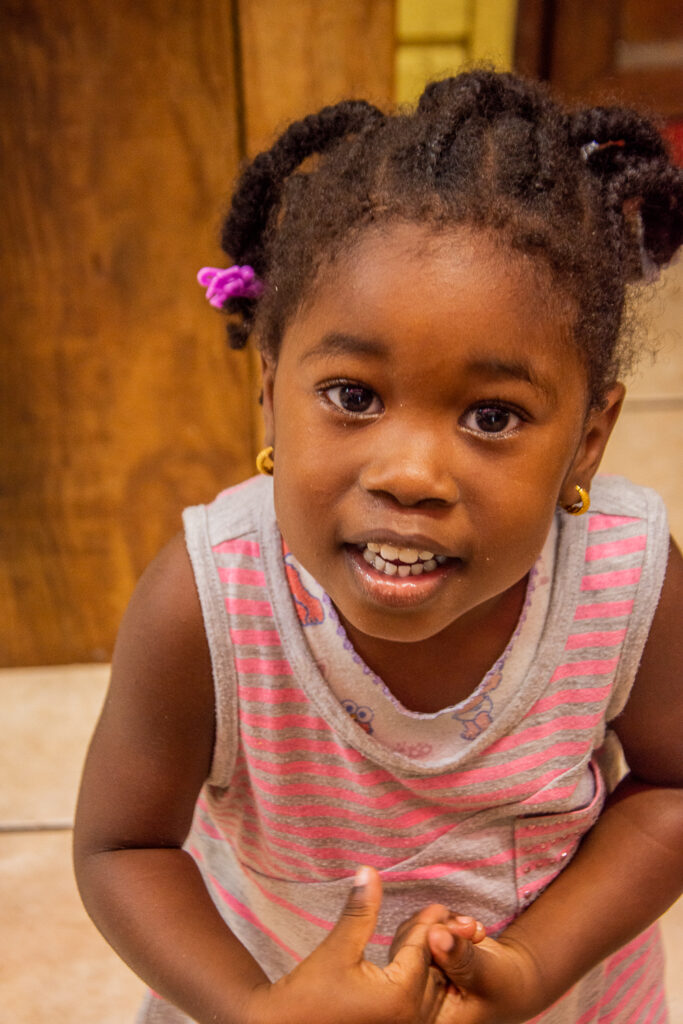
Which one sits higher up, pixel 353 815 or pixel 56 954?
pixel 353 815

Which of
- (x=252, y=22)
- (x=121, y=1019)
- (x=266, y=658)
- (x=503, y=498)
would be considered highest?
(x=252, y=22)

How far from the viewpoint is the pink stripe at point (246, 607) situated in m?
0.65

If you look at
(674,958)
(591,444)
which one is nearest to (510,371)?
(591,444)

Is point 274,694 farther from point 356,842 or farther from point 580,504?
point 580,504

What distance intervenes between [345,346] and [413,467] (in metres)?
0.07

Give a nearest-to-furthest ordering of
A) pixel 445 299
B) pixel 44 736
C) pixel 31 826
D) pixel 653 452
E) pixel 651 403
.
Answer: pixel 445 299
pixel 31 826
pixel 44 736
pixel 653 452
pixel 651 403

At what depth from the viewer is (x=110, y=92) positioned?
2.99 ft

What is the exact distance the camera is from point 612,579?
682mm

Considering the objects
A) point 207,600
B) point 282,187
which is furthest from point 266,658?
point 282,187

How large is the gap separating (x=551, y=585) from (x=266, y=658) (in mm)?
193

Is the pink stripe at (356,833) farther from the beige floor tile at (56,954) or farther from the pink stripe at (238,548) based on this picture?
the beige floor tile at (56,954)

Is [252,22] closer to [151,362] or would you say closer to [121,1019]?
[151,362]

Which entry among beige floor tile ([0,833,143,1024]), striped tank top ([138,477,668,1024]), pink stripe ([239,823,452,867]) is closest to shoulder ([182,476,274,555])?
striped tank top ([138,477,668,1024])

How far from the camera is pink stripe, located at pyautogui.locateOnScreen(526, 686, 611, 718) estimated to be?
681 millimetres
